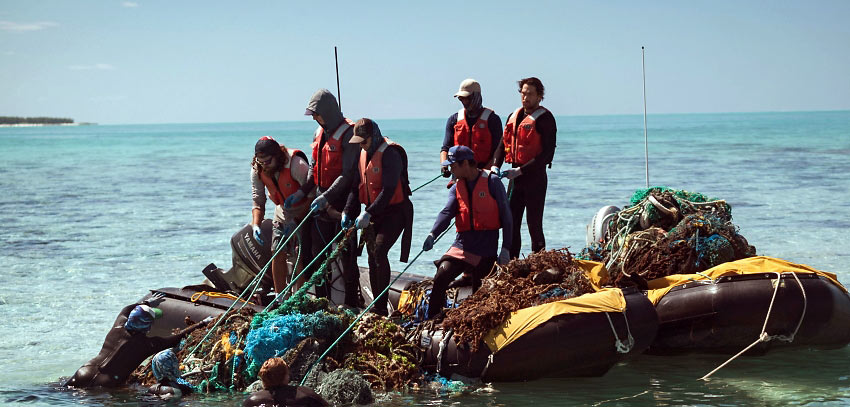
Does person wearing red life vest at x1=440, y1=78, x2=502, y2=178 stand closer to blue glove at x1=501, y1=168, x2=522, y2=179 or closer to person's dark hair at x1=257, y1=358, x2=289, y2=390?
blue glove at x1=501, y1=168, x2=522, y2=179

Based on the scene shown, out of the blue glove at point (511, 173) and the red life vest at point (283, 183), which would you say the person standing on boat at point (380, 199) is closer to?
the red life vest at point (283, 183)

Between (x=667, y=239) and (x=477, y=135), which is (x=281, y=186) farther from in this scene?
(x=667, y=239)

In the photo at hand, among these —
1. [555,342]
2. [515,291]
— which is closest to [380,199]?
[515,291]

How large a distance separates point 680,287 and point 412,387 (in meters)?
2.33

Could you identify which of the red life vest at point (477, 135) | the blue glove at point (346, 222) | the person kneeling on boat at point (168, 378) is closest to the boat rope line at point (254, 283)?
the blue glove at point (346, 222)

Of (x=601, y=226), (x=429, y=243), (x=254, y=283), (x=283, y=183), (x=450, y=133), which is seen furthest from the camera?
(x=601, y=226)

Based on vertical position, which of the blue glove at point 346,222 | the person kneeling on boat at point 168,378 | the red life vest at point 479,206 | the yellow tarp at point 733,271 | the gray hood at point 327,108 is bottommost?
the person kneeling on boat at point 168,378

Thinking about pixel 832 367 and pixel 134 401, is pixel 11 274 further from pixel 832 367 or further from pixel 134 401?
pixel 832 367

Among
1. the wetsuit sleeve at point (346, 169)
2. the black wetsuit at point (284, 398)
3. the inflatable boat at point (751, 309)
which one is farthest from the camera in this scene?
the wetsuit sleeve at point (346, 169)

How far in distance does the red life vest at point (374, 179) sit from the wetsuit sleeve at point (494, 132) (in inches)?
41.3

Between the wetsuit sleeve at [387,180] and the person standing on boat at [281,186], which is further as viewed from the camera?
the person standing on boat at [281,186]

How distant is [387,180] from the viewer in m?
7.88

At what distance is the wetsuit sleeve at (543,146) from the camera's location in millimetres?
8812

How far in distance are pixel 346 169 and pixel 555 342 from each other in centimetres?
226
